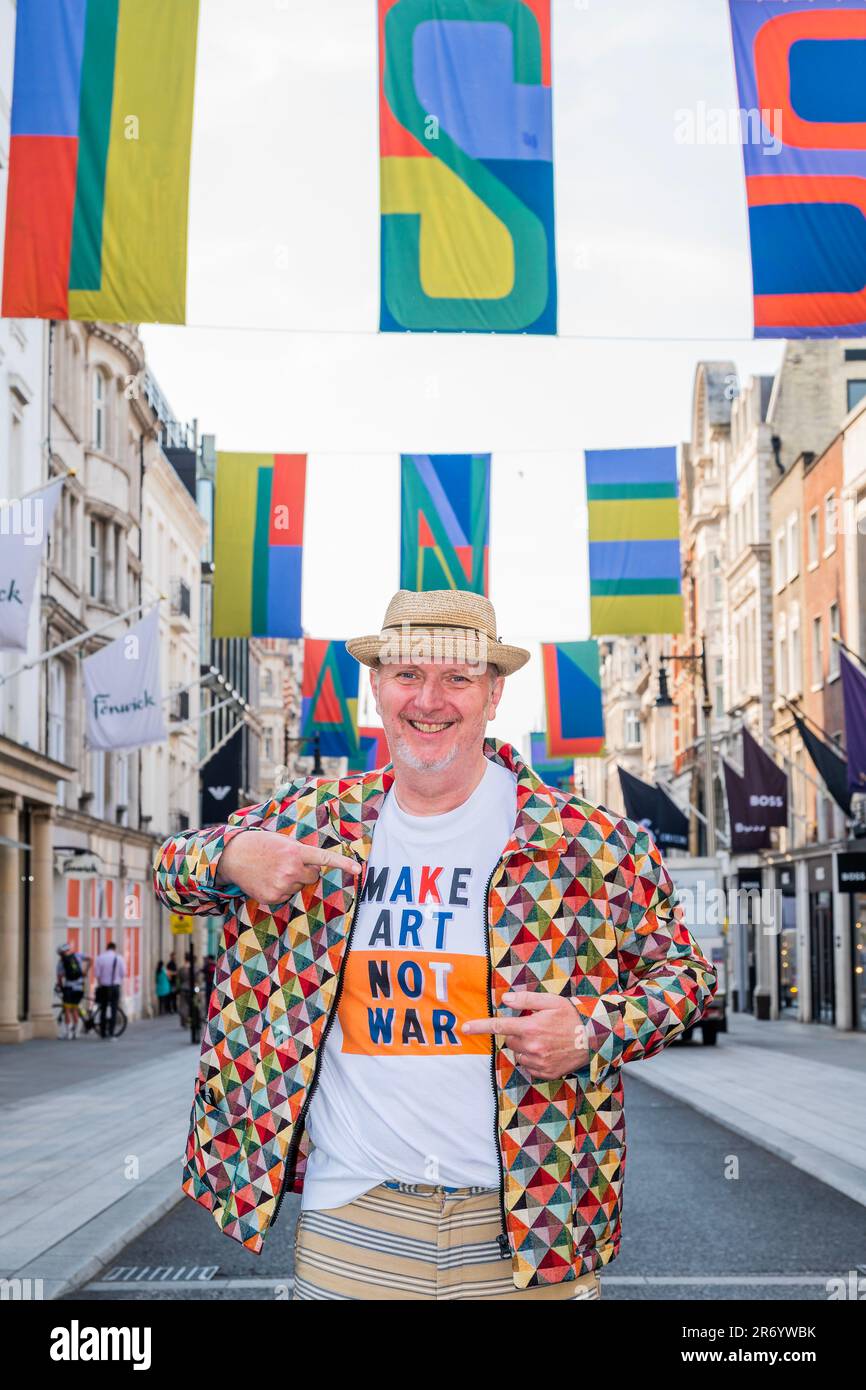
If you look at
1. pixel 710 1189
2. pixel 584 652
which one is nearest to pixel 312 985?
pixel 710 1189

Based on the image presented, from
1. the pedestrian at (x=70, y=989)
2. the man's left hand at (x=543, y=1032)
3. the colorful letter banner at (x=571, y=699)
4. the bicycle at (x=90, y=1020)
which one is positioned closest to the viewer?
the man's left hand at (x=543, y=1032)

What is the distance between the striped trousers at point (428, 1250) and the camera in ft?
11.4

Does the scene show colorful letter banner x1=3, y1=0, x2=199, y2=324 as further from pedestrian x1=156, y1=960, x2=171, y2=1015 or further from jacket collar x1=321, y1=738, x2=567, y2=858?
pedestrian x1=156, y1=960, x2=171, y2=1015

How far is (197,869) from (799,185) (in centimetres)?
766

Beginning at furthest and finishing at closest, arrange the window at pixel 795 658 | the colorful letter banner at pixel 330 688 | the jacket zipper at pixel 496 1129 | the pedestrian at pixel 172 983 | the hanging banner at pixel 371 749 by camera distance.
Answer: the pedestrian at pixel 172 983, the window at pixel 795 658, the hanging banner at pixel 371 749, the colorful letter banner at pixel 330 688, the jacket zipper at pixel 496 1129

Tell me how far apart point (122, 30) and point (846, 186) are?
4.18m

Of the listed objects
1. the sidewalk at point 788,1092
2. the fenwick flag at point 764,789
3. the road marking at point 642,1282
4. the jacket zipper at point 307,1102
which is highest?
the fenwick flag at point 764,789

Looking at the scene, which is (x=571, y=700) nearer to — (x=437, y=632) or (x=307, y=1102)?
(x=437, y=632)

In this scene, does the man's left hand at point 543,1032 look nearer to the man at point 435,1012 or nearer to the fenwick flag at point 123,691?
the man at point 435,1012

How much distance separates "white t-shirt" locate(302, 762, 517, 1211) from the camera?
3.46 m

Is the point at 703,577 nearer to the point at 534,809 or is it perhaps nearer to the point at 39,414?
the point at 39,414

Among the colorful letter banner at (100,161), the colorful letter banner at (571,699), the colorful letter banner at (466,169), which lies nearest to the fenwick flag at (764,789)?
the colorful letter banner at (571,699)

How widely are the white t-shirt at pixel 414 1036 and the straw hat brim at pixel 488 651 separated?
1.24ft

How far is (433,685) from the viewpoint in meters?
3.68
